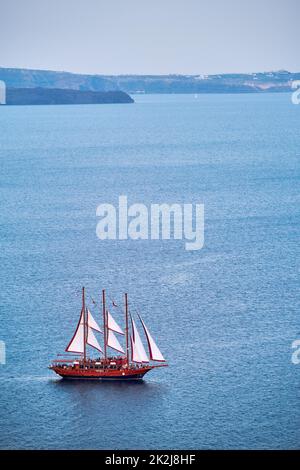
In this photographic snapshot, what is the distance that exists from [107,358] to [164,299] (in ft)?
21.2

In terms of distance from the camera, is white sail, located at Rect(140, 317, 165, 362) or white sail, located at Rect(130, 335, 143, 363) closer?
white sail, located at Rect(140, 317, 165, 362)

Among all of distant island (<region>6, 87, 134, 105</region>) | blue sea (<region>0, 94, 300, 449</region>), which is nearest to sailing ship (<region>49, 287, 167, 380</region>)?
blue sea (<region>0, 94, 300, 449</region>)

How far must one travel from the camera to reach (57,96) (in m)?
151

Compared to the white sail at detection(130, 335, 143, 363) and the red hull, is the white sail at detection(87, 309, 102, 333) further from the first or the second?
the red hull

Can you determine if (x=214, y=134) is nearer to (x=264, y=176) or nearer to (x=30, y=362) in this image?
(x=264, y=176)

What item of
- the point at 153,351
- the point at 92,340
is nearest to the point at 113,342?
the point at 92,340

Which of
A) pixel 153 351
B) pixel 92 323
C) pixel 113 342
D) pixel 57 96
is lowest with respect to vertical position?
pixel 153 351

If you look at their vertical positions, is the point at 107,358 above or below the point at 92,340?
below

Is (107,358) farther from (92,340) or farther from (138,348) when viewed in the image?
(138,348)

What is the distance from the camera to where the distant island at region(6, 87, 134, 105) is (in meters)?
139

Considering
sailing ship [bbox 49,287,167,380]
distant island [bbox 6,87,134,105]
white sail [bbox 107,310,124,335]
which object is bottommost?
sailing ship [bbox 49,287,167,380]

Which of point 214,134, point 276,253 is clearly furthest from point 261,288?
point 214,134

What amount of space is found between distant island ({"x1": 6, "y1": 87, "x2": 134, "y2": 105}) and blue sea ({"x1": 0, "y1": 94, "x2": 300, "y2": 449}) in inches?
1970

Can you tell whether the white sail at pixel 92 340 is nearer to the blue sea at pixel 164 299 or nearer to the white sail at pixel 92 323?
the white sail at pixel 92 323
